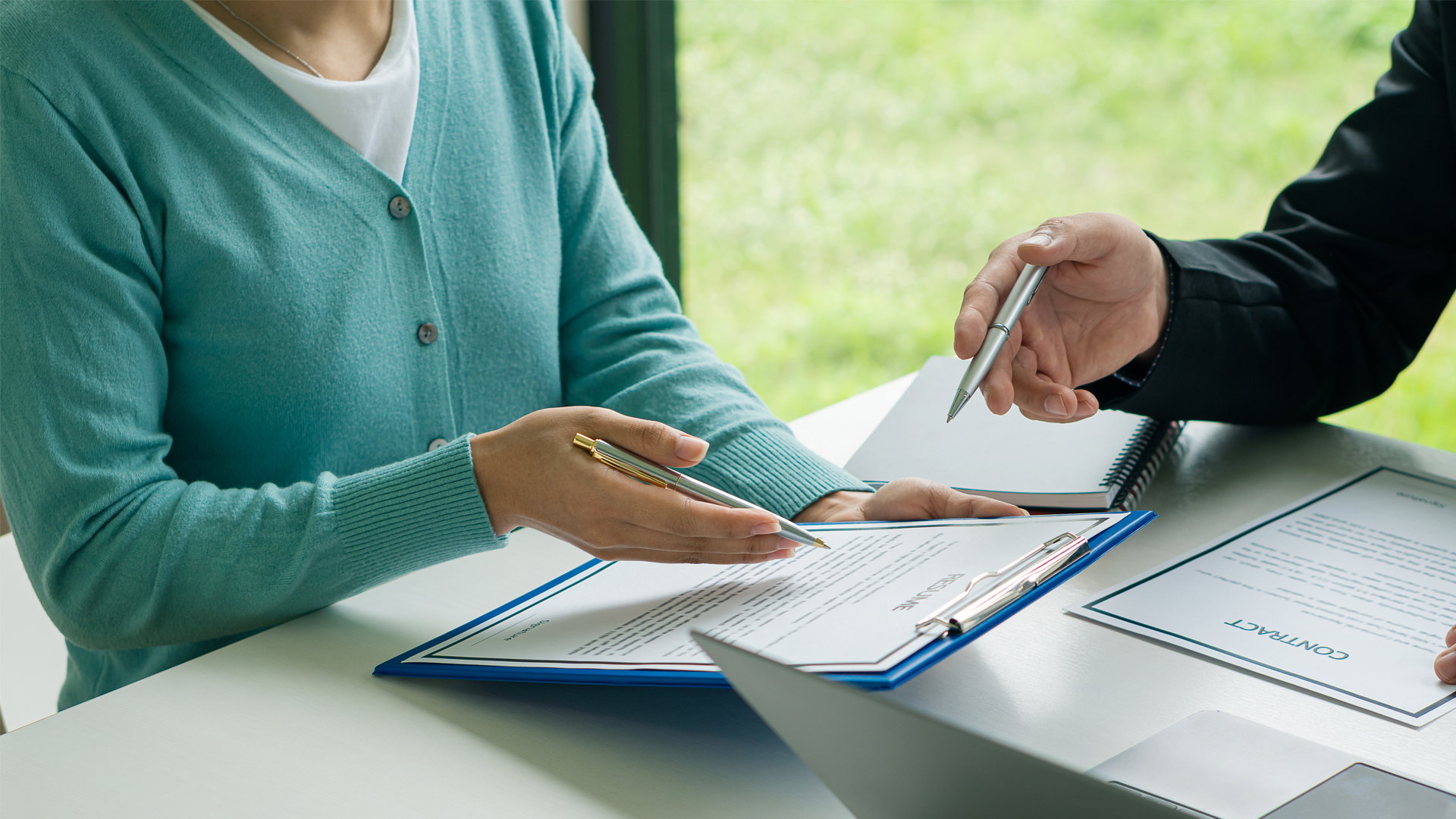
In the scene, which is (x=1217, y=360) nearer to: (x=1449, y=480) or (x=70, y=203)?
(x=1449, y=480)

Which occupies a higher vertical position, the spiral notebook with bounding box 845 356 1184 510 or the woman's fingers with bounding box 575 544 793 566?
the woman's fingers with bounding box 575 544 793 566

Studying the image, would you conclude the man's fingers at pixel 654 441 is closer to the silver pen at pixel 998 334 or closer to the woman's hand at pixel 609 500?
the woman's hand at pixel 609 500

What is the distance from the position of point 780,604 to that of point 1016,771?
26cm

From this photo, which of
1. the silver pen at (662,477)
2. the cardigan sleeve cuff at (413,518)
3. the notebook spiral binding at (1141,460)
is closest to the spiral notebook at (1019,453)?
the notebook spiral binding at (1141,460)

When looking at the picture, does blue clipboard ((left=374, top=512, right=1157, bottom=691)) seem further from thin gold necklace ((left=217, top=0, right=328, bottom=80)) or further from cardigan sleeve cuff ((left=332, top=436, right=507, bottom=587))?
thin gold necklace ((left=217, top=0, right=328, bottom=80))

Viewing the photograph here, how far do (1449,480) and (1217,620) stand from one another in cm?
34

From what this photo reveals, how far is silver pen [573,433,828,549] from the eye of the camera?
2.33 feet

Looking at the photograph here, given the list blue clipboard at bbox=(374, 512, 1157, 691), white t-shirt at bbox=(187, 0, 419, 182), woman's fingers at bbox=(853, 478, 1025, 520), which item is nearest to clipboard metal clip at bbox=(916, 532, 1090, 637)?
blue clipboard at bbox=(374, 512, 1157, 691)

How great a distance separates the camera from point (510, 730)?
25.5 inches

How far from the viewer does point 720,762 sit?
62 cm

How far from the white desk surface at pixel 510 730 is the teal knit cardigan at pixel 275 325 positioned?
0.09m

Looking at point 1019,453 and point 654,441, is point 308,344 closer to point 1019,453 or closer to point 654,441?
point 654,441

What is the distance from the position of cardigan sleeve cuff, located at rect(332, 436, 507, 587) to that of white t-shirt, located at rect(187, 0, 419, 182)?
0.31 m

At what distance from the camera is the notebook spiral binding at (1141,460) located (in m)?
0.89
